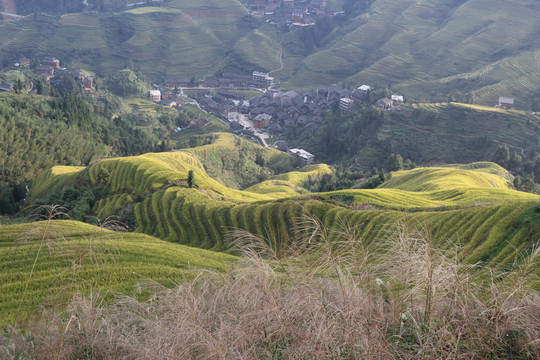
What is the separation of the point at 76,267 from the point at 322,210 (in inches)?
589

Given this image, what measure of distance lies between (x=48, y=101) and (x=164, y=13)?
302 feet

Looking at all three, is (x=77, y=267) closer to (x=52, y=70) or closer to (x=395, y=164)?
(x=395, y=164)

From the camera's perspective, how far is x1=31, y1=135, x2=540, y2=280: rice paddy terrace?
587 inches

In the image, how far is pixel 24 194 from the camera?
3862cm

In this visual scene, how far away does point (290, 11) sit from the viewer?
143625 mm

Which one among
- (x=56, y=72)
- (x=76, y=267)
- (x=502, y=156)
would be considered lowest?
(x=56, y=72)

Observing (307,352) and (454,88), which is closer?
(307,352)

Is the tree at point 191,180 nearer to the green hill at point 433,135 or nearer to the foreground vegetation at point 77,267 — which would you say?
the foreground vegetation at point 77,267

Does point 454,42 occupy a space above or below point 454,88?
above

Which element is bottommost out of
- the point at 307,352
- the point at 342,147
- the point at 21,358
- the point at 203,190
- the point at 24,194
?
the point at 342,147

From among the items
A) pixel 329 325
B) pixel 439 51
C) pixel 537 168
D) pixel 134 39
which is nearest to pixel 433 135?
pixel 537 168

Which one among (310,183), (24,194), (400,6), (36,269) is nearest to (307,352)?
(36,269)

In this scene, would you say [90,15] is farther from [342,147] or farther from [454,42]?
[454,42]

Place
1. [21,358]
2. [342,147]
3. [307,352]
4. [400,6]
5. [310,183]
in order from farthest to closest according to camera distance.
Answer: [400,6], [342,147], [310,183], [21,358], [307,352]
